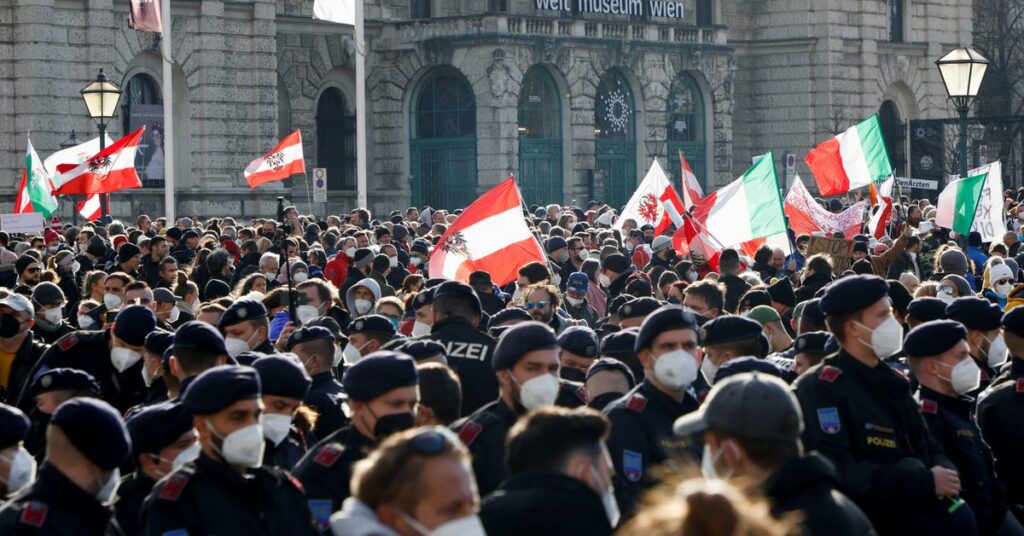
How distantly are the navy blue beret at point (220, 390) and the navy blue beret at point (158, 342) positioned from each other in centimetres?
301

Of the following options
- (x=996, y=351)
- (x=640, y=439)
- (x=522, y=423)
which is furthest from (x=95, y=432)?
(x=996, y=351)

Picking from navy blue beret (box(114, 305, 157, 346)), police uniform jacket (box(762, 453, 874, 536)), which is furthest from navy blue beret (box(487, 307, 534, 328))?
police uniform jacket (box(762, 453, 874, 536))

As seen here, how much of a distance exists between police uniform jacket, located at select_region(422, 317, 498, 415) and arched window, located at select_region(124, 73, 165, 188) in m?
27.3

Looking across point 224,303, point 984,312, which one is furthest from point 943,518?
point 224,303

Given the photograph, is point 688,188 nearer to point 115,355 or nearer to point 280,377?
point 115,355

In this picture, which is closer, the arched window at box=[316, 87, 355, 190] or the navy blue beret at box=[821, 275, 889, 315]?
the navy blue beret at box=[821, 275, 889, 315]

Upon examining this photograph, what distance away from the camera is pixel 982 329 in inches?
377

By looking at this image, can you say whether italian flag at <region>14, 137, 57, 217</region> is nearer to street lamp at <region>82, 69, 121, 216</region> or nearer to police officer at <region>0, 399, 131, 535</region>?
street lamp at <region>82, 69, 121, 216</region>

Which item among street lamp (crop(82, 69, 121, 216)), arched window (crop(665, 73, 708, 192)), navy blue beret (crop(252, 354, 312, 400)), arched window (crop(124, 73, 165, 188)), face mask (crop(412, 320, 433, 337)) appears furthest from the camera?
arched window (crop(665, 73, 708, 192))

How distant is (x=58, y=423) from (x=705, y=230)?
13.6 meters

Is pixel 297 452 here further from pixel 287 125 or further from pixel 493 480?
pixel 287 125

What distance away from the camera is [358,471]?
486 centimetres

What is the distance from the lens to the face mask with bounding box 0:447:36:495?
660 cm

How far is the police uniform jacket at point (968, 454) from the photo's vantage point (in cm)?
777
